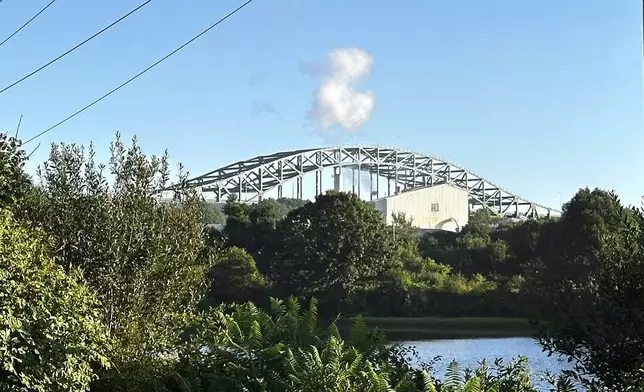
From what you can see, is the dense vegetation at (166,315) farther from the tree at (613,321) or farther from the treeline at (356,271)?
the treeline at (356,271)

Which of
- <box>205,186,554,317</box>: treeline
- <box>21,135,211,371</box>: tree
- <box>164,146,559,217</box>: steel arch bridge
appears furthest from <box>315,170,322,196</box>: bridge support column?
<box>21,135,211,371</box>: tree

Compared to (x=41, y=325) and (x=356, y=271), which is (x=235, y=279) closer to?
(x=356, y=271)

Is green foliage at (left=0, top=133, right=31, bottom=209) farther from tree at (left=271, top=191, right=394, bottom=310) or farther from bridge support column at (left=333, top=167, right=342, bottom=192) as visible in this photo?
bridge support column at (left=333, top=167, right=342, bottom=192)

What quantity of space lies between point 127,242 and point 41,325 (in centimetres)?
200

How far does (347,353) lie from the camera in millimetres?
8180

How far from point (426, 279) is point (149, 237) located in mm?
37354

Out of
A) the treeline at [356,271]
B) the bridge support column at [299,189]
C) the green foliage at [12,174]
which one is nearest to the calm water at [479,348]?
the treeline at [356,271]

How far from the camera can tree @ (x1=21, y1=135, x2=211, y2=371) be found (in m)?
9.77

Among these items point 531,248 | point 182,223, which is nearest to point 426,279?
point 531,248

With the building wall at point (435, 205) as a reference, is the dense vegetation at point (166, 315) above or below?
below

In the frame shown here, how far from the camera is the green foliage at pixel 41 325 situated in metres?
7.70

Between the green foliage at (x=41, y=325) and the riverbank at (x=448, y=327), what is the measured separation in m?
25.9

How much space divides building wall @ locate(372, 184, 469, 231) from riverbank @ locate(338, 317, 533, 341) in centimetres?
3555

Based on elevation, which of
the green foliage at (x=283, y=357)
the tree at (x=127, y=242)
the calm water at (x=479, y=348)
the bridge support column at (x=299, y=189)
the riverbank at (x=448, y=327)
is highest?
the bridge support column at (x=299, y=189)
